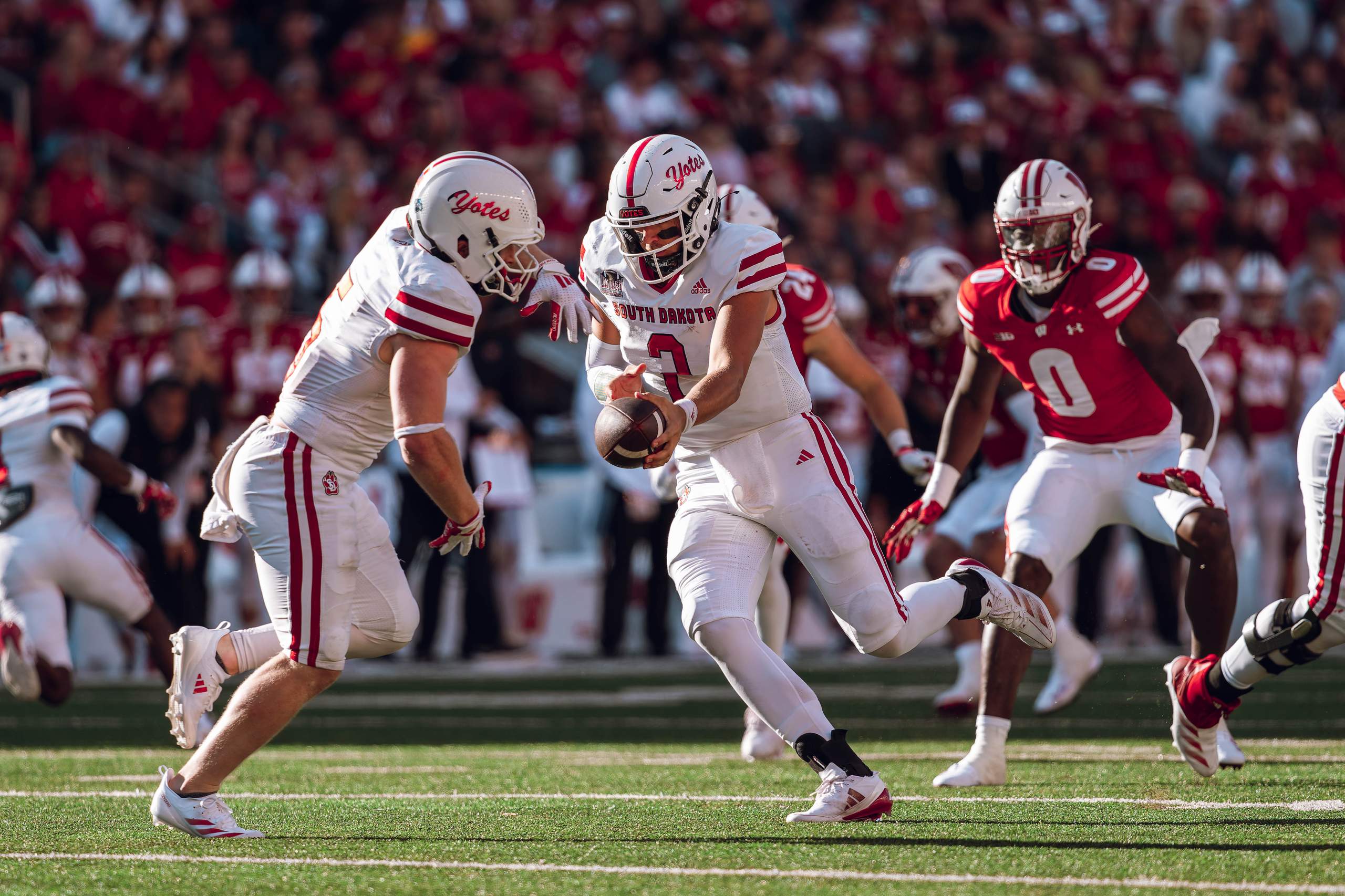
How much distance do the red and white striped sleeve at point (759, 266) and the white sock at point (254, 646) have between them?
1470mm

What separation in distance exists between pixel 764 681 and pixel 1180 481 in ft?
4.60

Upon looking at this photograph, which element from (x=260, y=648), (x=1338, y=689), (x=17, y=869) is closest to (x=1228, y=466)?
(x=1338, y=689)

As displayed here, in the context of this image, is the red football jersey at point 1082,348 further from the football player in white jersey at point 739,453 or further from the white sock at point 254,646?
the white sock at point 254,646

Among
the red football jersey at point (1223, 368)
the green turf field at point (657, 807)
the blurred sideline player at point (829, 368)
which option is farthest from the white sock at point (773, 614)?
the red football jersey at point (1223, 368)

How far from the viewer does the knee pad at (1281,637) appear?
496 cm

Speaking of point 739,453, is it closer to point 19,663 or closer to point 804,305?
point 804,305

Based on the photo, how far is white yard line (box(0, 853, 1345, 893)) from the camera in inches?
145

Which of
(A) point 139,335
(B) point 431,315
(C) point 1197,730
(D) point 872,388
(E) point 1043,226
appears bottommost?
(C) point 1197,730

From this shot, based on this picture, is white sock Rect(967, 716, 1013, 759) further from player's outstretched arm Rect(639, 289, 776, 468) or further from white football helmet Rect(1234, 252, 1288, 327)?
white football helmet Rect(1234, 252, 1288, 327)

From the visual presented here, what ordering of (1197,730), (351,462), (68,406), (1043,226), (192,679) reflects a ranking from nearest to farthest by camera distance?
(351,462) → (192,679) → (1197,730) → (1043,226) → (68,406)

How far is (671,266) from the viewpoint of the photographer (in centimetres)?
489

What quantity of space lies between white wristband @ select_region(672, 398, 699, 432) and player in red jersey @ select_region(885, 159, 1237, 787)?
1.21m

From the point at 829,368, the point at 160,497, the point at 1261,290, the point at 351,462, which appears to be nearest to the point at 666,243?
the point at 351,462

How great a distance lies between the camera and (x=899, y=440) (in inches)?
249
